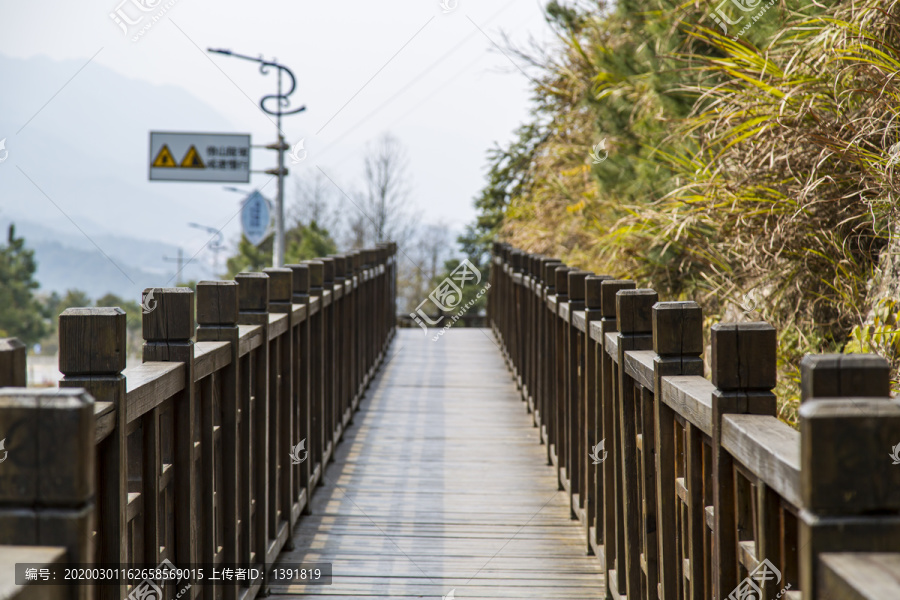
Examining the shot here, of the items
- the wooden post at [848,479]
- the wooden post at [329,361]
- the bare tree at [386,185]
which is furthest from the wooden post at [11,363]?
the bare tree at [386,185]

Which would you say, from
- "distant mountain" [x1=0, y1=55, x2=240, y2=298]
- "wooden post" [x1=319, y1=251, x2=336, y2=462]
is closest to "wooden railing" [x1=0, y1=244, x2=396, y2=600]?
"wooden post" [x1=319, y1=251, x2=336, y2=462]

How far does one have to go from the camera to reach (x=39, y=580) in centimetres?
86

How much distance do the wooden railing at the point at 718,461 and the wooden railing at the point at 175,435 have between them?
33.6 inches

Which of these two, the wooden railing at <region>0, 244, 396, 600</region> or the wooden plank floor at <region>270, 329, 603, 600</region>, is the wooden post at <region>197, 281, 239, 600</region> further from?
the wooden plank floor at <region>270, 329, 603, 600</region>

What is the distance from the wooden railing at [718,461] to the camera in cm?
91

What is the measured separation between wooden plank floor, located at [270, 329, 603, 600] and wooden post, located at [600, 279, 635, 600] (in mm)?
252

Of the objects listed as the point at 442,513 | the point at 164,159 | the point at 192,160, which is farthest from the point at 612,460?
the point at 192,160

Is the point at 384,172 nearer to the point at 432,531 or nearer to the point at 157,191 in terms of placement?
the point at 432,531

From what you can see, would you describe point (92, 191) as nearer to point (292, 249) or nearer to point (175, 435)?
point (292, 249)

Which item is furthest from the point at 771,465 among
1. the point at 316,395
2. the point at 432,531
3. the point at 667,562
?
the point at 316,395

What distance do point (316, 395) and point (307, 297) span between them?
1.99 feet

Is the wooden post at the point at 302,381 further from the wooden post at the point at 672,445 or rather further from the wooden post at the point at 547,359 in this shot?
the wooden post at the point at 672,445

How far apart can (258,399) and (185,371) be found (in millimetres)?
952

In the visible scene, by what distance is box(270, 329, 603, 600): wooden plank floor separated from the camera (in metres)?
3.03
